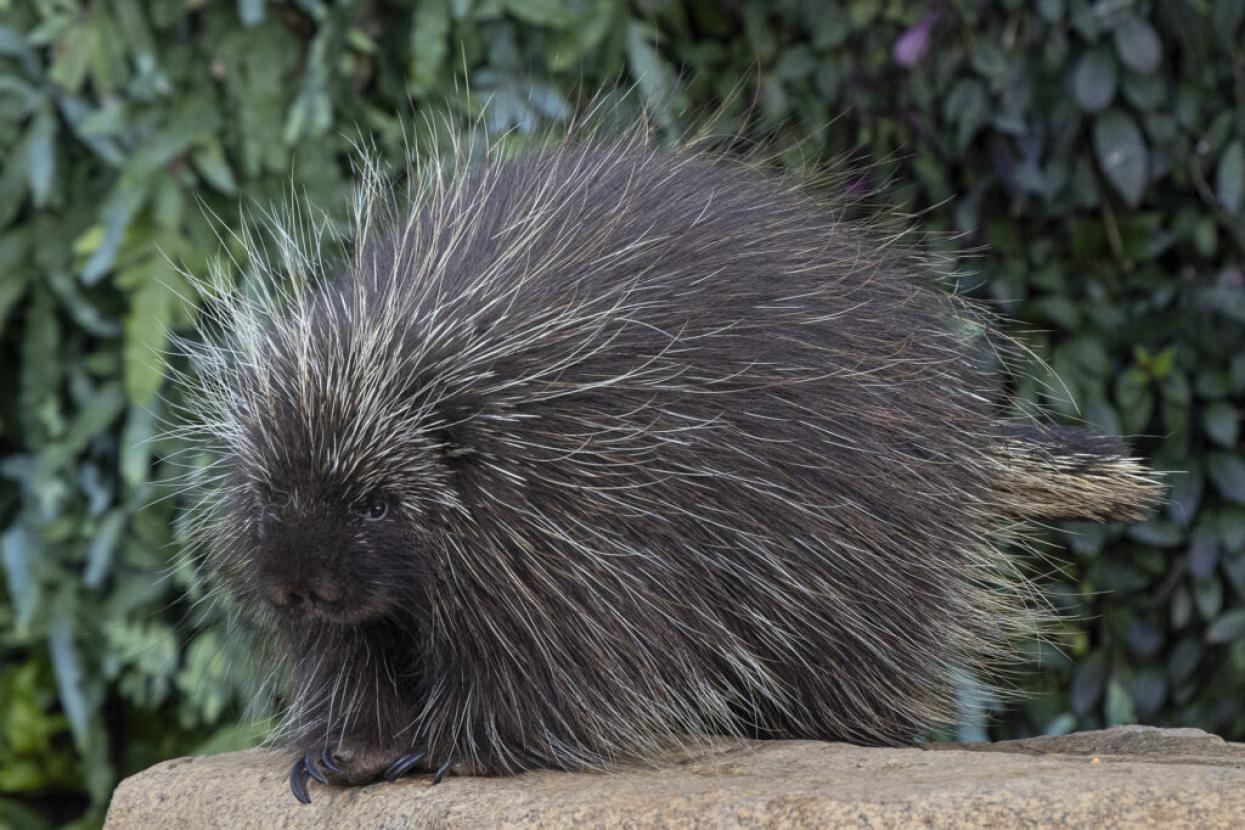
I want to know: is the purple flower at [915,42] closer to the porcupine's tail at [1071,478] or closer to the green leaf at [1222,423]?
the green leaf at [1222,423]

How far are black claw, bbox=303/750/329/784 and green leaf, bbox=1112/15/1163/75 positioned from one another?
258 cm

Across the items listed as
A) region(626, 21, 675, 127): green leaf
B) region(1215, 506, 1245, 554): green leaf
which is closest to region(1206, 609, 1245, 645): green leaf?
region(1215, 506, 1245, 554): green leaf

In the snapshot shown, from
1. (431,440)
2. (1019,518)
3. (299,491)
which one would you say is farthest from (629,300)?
(1019,518)

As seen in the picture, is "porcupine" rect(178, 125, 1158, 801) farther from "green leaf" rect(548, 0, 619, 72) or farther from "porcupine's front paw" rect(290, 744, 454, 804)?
"green leaf" rect(548, 0, 619, 72)

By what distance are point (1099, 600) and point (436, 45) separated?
7.09 feet

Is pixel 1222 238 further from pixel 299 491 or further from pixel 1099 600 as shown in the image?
pixel 299 491

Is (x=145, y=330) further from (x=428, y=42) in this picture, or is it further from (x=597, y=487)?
(x=597, y=487)

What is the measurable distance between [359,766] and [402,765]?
0.22 feet

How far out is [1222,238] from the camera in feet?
12.9

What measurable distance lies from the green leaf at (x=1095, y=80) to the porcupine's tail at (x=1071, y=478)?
4.08 ft

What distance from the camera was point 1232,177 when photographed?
3.75m

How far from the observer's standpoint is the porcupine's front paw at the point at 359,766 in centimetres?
231

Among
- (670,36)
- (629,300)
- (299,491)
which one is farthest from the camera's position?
(670,36)

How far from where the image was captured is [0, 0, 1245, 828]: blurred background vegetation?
3.82m
